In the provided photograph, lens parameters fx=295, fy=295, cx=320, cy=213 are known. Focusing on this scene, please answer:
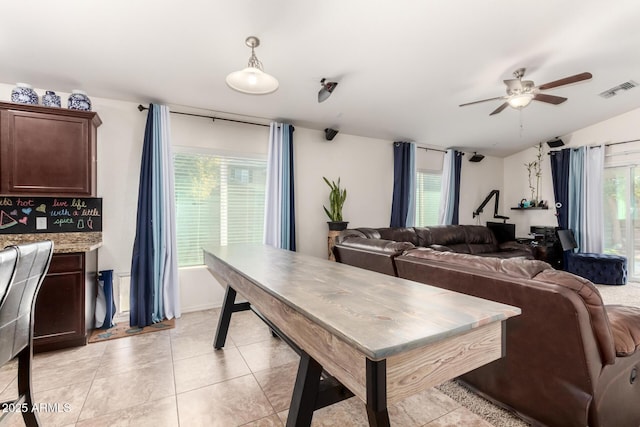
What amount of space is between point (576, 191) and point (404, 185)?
3271mm

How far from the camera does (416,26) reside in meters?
2.47

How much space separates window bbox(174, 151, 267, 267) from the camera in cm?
361

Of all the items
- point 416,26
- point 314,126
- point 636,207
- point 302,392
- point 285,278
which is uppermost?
point 416,26

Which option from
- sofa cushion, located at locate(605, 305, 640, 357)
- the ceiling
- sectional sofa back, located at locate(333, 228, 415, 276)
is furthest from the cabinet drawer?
sofa cushion, located at locate(605, 305, 640, 357)

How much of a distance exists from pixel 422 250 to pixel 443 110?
283cm

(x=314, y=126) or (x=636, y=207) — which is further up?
(x=314, y=126)

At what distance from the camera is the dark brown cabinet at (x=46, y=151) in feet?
8.32

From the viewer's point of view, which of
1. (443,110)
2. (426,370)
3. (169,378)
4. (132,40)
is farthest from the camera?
(443,110)

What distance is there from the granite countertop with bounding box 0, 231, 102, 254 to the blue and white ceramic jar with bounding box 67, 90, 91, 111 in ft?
4.07

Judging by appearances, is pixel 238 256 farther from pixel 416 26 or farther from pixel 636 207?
pixel 636 207

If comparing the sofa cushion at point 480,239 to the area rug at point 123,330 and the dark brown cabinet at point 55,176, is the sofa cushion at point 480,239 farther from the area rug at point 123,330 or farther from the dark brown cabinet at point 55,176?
the dark brown cabinet at point 55,176

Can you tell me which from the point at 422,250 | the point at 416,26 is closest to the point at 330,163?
the point at 416,26

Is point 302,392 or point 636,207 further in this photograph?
point 636,207

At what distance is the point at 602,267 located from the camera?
15.5 feet
